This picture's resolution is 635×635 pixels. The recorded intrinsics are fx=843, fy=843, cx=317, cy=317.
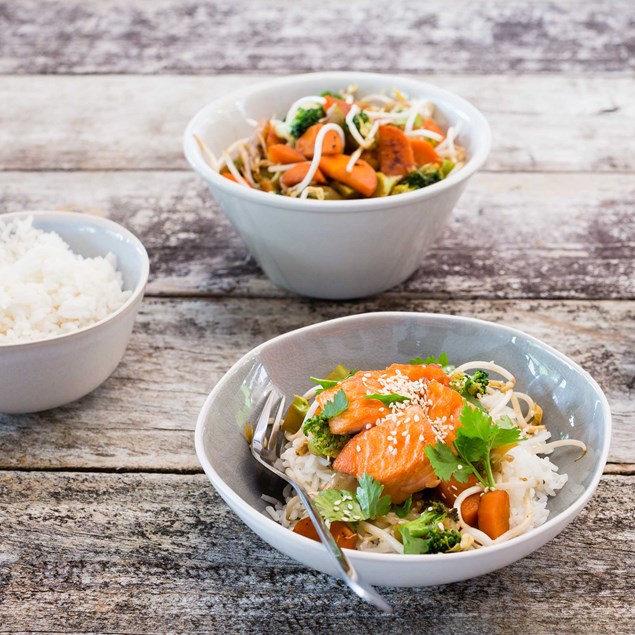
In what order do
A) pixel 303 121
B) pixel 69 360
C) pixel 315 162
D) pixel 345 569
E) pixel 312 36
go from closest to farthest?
1. pixel 345 569
2. pixel 69 360
3. pixel 315 162
4. pixel 303 121
5. pixel 312 36

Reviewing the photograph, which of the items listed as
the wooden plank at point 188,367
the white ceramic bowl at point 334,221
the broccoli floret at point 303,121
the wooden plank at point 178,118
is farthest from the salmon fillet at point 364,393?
the wooden plank at point 178,118

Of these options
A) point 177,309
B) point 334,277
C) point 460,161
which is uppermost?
point 460,161

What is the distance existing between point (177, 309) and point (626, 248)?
47.9 inches

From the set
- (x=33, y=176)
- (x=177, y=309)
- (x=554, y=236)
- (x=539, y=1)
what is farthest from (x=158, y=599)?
(x=539, y=1)

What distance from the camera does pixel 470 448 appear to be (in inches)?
51.9

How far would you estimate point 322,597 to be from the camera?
1357mm

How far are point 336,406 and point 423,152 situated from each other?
92cm

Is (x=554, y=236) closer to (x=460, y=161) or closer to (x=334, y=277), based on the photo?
(x=460, y=161)

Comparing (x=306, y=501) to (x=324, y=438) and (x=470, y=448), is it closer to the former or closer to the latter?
(x=324, y=438)

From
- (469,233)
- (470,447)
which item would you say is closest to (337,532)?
(470,447)

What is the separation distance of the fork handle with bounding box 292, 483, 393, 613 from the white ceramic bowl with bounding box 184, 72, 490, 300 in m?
0.79

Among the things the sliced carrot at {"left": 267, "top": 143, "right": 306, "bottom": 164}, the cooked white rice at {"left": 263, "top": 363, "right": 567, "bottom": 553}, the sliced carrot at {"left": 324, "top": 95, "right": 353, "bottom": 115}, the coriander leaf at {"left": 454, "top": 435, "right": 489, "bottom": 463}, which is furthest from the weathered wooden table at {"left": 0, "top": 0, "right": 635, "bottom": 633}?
the sliced carrot at {"left": 324, "top": 95, "right": 353, "bottom": 115}

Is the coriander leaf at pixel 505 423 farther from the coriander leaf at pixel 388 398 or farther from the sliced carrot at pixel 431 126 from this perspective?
the sliced carrot at pixel 431 126

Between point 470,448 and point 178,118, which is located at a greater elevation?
point 470,448
